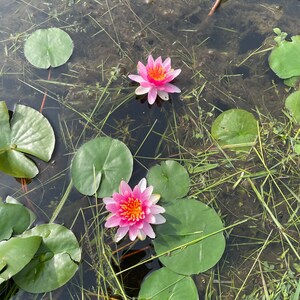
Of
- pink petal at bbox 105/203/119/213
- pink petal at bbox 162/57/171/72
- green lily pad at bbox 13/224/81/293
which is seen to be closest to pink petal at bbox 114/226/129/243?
pink petal at bbox 105/203/119/213

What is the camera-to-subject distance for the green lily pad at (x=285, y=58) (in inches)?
110

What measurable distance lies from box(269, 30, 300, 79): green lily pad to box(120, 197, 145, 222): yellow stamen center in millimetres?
1414

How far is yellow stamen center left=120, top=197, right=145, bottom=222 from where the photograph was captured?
2.13 m

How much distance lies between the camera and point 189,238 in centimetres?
220

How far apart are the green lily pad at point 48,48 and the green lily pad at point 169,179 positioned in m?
1.09

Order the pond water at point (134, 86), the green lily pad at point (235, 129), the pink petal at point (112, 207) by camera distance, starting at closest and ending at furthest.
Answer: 1. the pink petal at point (112, 207)
2. the pond water at point (134, 86)
3. the green lily pad at point (235, 129)

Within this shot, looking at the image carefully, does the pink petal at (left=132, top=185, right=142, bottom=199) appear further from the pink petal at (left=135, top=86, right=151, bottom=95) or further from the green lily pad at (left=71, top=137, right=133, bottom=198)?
the pink petal at (left=135, top=86, right=151, bottom=95)

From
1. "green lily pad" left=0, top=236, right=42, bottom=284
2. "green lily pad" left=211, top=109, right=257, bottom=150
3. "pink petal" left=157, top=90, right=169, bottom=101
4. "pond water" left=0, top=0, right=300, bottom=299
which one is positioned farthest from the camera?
"pink petal" left=157, top=90, right=169, bottom=101

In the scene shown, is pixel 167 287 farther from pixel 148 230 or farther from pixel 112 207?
pixel 112 207

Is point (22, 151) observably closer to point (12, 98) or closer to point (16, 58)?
point (12, 98)

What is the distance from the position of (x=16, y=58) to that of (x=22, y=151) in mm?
859

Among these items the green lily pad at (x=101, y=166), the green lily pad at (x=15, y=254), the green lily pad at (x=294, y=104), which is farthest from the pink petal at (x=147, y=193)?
the green lily pad at (x=294, y=104)

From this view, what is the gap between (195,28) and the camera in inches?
121

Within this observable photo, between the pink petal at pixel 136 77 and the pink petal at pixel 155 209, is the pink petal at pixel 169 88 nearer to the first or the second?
the pink petal at pixel 136 77
